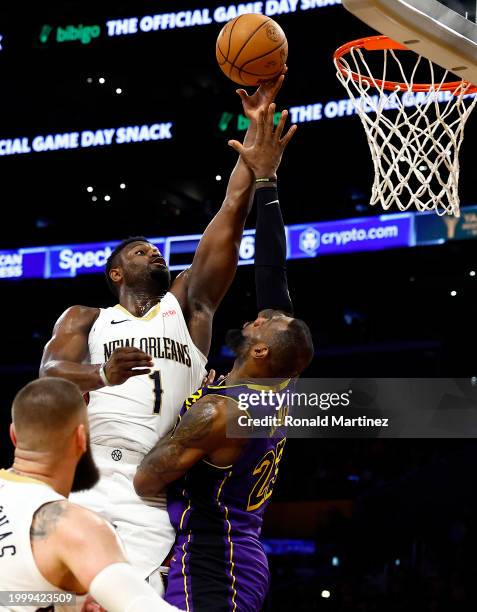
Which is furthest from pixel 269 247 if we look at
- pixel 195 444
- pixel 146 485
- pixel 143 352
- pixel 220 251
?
pixel 146 485

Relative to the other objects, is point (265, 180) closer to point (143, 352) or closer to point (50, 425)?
point (143, 352)

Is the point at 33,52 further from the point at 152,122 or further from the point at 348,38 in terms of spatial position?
the point at 348,38

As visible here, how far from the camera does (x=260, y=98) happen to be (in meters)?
4.48

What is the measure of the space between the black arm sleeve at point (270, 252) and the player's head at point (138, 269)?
17.3 inches

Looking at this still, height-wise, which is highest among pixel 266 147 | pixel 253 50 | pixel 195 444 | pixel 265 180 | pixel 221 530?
pixel 253 50

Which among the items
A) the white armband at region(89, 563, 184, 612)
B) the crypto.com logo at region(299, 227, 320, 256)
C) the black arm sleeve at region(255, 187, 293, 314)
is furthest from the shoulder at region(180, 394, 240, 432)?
the crypto.com logo at region(299, 227, 320, 256)

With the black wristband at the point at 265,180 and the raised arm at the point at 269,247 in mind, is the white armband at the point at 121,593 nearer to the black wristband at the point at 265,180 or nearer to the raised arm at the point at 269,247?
the raised arm at the point at 269,247

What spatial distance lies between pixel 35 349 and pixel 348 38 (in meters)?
7.12

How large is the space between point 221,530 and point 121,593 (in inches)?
55.6

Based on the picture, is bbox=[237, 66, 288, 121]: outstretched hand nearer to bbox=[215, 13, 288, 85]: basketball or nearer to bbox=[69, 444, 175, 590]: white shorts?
bbox=[215, 13, 288, 85]: basketball

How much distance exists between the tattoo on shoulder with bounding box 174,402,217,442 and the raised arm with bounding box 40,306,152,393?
26cm

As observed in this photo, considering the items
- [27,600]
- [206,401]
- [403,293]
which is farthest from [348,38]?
[27,600]

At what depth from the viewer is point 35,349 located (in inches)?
618

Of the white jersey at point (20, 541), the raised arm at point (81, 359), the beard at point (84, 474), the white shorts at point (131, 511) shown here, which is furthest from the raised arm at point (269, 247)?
the white jersey at point (20, 541)
